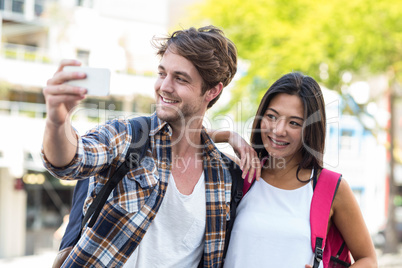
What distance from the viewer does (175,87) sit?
8.36ft

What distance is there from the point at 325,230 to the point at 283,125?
0.65 m

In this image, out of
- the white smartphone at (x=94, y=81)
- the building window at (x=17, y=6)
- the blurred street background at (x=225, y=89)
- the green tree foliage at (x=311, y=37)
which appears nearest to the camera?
the white smartphone at (x=94, y=81)

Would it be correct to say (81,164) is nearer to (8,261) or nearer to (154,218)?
(154,218)

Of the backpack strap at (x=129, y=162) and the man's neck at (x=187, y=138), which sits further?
the man's neck at (x=187, y=138)

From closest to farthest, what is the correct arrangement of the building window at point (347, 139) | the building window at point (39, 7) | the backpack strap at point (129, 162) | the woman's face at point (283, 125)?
the backpack strap at point (129, 162) → the woman's face at point (283, 125) → the building window at point (39, 7) → the building window at point (347, 139)

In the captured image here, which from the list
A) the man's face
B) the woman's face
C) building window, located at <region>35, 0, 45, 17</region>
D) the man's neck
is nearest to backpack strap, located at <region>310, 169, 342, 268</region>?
the woman's face

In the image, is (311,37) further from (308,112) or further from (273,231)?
Result: (273,231)

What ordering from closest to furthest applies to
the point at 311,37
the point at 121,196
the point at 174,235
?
the point at 121,196 → the point at 174,235 → the point at 311,37

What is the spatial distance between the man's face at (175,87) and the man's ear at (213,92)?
23 centimetres

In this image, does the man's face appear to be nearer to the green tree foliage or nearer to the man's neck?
the man's neck

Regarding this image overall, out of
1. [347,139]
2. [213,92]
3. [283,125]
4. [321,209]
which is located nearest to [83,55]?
[347,139]

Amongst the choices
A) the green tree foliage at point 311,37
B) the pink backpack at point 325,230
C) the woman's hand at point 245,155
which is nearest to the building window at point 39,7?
the green tree foliage at point 311,37

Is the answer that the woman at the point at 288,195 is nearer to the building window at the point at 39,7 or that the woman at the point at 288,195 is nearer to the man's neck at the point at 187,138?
the man's neck at the point at 187,138

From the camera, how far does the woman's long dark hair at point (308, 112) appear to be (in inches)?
105
